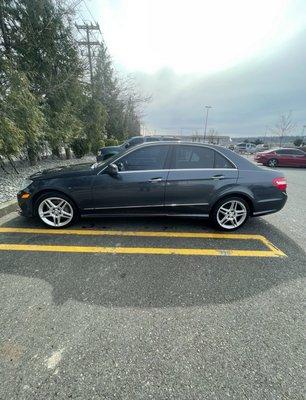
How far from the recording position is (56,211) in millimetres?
4094

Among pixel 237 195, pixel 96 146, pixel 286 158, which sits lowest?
pixel 286 158

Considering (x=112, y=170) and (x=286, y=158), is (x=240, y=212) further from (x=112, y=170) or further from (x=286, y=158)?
(x=286, y=158)

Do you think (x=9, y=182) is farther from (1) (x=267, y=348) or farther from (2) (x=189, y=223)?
(1) (x=267, y=348)

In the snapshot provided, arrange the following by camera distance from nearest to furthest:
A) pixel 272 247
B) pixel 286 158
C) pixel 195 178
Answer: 1. pixel 272 247
2. pixel 195 178
3. pixel 286 158

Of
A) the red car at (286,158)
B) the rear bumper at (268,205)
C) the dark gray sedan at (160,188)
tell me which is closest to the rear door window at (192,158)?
the dark gray sedan at (160,188)

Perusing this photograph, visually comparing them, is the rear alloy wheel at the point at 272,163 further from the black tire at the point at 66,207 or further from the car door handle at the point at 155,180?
the black tire at the point at 66,207

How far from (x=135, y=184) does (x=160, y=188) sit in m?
0.41

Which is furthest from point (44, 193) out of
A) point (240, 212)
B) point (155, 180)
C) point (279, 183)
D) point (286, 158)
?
point (286, 158)

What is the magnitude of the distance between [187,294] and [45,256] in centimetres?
195

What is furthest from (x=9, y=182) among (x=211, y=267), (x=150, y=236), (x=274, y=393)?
(x=274, y=393)

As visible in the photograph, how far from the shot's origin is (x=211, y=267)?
311 cm

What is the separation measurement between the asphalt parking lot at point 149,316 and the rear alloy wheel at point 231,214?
369 millimetres

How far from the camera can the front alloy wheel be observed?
4035 millimetres

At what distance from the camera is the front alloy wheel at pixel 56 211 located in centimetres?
404
